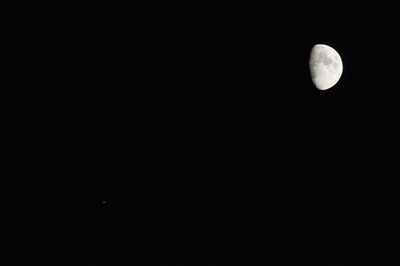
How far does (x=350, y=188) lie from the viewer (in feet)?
12.2

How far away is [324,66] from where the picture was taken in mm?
3451

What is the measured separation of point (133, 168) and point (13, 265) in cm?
131

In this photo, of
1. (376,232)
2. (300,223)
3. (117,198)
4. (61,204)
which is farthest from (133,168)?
(376,232)

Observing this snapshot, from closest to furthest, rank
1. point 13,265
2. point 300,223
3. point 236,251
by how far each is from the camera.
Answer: point 13,265
point 236,251
point 300,223

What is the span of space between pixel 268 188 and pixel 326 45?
1.53m

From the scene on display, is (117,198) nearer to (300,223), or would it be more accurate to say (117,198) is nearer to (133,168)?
(133,168)

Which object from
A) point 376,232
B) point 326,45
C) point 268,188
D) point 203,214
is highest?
point 326,45

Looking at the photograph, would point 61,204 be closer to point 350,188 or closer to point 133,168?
point 133,168

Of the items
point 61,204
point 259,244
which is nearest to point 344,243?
point 259,244

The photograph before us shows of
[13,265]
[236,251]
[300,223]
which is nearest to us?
[13,265]

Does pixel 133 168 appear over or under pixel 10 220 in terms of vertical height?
over

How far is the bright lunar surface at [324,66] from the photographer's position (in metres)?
3.46

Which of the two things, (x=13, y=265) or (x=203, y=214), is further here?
(x=203, y=214)

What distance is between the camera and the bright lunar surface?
11.4 feet
